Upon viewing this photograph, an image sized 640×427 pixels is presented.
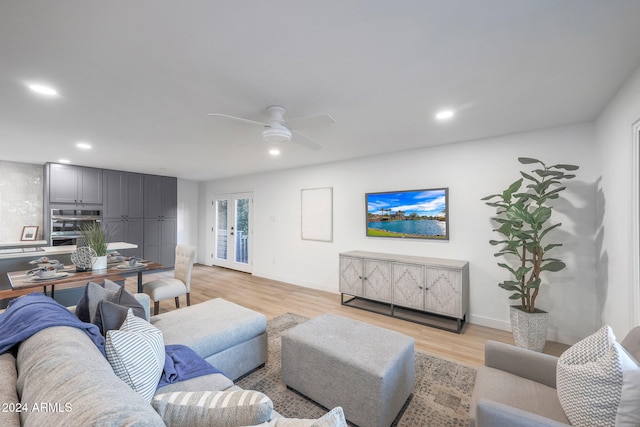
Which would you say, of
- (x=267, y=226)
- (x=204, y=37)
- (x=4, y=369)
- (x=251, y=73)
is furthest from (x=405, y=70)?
(x=267, y=226)

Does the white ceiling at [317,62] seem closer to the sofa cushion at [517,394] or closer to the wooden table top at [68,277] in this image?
the wooden table top at [68,277]

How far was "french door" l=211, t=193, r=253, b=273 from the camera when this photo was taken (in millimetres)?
6219

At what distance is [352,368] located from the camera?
167cm

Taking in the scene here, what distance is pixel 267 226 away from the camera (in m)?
5.77

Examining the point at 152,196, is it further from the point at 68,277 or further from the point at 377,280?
the point at 377,280

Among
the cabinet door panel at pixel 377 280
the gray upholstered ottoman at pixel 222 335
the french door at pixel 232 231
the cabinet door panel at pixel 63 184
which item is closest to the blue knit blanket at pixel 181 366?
A: the gray upholstered ottoman at pixel 222 335

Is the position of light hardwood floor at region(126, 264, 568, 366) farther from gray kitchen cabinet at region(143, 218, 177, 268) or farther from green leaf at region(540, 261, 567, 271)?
green leaf at region(540, 261, 567, 271)

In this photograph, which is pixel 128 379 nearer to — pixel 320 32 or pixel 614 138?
pixel 320 32

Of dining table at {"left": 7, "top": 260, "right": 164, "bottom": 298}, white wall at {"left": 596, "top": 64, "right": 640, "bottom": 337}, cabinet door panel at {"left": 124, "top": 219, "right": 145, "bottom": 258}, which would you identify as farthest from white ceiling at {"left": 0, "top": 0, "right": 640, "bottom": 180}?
cabinet door panel at {"left": 124, "top": 219, "right": 145, "bottom": 258}

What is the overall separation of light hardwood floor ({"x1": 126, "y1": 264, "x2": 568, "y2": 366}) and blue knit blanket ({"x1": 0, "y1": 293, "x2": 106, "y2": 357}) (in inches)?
94.4

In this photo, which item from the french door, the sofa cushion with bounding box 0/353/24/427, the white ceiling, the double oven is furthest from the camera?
the french door

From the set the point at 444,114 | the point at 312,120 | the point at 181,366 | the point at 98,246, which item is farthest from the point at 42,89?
the point at 444,114

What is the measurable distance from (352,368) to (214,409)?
1.01 m

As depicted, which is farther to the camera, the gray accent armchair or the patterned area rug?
the patterned area rug
